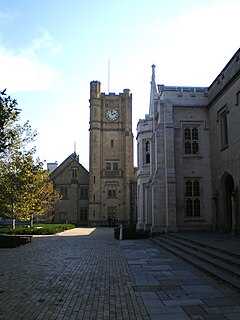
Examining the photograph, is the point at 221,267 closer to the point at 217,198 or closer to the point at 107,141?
the point at 217,198

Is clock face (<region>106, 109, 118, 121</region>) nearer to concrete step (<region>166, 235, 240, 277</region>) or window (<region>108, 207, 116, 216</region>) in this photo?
window (<region>108, 207, 116, 216</region>)

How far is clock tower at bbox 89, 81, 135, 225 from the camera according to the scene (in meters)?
55.2

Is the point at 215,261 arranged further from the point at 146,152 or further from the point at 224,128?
the point at 146,152

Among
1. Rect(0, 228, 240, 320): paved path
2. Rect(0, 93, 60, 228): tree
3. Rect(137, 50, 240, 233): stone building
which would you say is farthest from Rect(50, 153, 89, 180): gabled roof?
Rect(0, 228, 240, 320): paved path

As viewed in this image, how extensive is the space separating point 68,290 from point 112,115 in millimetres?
51773

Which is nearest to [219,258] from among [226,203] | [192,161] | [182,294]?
[182,294]

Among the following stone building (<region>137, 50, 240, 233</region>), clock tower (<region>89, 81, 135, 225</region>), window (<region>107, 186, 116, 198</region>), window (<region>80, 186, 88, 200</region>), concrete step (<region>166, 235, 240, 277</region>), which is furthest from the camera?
window (<region>80, 186, 88, 200</region>)

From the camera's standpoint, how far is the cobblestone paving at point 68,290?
20.7 feet

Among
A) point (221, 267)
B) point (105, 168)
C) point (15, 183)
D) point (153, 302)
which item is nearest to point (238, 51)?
point (221, 267)

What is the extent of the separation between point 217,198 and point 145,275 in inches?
521

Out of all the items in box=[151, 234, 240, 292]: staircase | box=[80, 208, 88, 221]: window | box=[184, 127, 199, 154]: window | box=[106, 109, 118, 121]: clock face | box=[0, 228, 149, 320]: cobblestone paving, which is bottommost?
box=[0, 228, 149, 320]: cobblestone paving

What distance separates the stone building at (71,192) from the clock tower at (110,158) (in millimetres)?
4296

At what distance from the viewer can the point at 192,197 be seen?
23.0 metres

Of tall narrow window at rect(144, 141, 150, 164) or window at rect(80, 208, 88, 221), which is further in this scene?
window at rect(80, 208, 88, 221)
